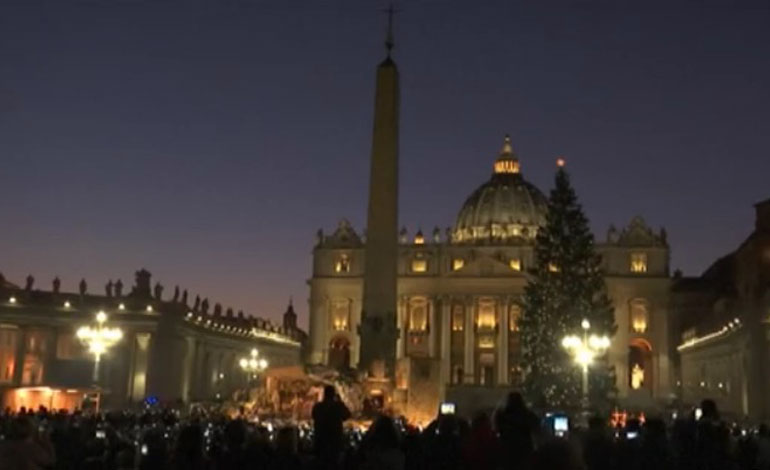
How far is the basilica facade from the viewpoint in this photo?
97.6 meters

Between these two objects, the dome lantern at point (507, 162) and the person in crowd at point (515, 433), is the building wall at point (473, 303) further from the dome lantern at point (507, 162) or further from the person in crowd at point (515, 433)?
the person in crowd at point (515, 433)

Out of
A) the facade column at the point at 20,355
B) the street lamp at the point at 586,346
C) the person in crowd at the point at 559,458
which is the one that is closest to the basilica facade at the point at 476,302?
the facade column at the point at 20,355

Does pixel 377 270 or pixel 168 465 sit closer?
pixel 168 465

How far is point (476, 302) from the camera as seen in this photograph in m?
100

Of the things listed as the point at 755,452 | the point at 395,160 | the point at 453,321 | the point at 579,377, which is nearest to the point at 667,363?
the point at 453,321

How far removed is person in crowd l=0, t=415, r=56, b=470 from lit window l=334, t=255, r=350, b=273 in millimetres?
96462

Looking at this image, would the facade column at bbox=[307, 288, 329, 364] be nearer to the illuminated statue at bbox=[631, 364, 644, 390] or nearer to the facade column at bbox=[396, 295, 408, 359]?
the facade column at bbox=[396, 295, 408, 359]

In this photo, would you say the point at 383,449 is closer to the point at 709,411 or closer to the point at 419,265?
the point at 709,411

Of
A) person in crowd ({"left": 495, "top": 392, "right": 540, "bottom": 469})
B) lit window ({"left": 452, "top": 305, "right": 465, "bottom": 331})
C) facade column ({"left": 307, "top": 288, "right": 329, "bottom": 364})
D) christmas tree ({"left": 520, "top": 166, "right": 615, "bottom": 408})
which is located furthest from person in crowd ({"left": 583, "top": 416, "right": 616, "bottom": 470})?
facade column ({"left": 307, "top": 288, "right": 329, "bottom": 364})

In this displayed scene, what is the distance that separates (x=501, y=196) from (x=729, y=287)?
3995 centimetres

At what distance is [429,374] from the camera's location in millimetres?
44562

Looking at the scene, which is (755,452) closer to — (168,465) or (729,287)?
(168,465)

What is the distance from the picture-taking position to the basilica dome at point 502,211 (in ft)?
395

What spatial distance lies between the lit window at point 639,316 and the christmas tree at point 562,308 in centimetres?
4464
